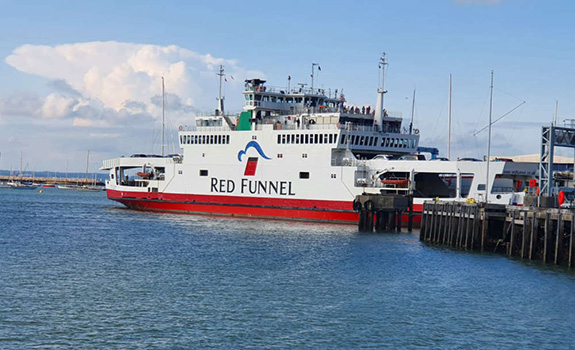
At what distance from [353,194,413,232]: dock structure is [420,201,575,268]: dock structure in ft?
14.4

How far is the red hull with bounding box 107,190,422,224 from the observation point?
51.0m

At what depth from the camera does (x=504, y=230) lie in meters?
37.1

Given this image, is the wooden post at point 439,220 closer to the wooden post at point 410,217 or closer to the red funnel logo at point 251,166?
the wooden post at point 410,217

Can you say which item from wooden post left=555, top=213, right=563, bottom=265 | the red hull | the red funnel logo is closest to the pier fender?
the red hull

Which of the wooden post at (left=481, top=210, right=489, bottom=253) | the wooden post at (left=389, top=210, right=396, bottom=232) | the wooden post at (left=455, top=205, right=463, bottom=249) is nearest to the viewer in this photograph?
the wooden post at (left=481, top=210, right=489, bottom=253)

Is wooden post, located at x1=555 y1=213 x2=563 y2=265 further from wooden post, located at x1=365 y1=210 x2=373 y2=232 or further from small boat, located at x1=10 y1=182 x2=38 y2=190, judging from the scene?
small boat, located at x1=10 y1=182 x2=38 y2=190

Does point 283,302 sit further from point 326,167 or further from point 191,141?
point 191,141

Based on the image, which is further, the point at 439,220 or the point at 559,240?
the point at 439,220

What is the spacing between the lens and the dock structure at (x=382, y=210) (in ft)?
155

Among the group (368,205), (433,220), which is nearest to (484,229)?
(433,220)

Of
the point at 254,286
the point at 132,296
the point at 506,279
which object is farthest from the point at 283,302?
the point at 506,279

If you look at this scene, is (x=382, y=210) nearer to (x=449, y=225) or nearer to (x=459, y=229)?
(x=449, y=225)

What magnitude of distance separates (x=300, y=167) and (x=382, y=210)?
8318 mm

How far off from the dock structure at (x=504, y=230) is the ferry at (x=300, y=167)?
6.06 meters
